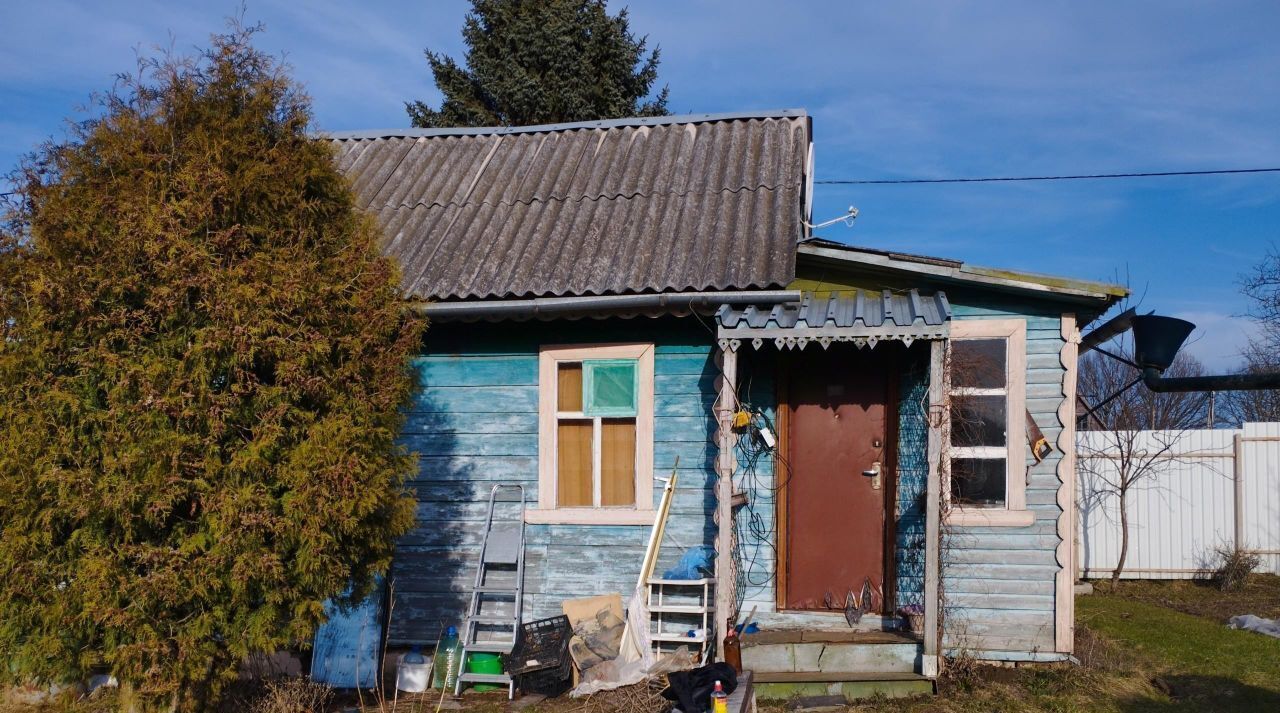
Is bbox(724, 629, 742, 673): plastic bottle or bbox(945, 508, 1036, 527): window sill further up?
bbox(945, 508, 1036, 527): window sill

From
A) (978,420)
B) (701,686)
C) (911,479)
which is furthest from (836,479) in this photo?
(701,686)

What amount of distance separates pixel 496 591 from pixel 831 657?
264cm

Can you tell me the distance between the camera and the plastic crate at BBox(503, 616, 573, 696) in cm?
767

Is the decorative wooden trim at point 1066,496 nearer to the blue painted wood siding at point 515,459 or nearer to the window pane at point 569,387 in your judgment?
the blue painted wood siding at point 515,459

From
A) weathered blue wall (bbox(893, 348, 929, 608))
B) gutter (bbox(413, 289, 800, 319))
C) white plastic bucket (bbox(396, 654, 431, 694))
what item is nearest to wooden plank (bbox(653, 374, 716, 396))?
gutter (bbox(413, 289, 800, 319))

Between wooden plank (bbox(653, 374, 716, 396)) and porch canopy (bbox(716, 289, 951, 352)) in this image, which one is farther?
wooden plank (bbox(653, 374, 716, 396))

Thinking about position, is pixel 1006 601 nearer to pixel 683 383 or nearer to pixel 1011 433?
pixel 1011 433

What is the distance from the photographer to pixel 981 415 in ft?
26.7

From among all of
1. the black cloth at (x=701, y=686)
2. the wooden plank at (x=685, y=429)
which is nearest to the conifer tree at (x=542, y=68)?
the wooden plank at (x=685, y=429)

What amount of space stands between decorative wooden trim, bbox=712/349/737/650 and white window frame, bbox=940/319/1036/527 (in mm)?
1689

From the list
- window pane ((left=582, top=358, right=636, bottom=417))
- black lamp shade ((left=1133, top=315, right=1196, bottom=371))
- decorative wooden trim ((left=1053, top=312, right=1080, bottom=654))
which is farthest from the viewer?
window pane ((left=582, top=358, right=636, bottom=417))

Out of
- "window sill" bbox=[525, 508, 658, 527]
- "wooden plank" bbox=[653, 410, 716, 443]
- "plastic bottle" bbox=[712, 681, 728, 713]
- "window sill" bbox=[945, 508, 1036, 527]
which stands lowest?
"plastic bottle" bbox=[712, 681, 728, 713]

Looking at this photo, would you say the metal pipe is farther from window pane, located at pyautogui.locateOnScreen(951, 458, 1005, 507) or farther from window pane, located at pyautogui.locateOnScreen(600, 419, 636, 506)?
window pane, located at pyautogui.locateOnScreen(600, 419, 636, 506)

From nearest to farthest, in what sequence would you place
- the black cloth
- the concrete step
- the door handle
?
the black cloth < the concrete step < the door handle
